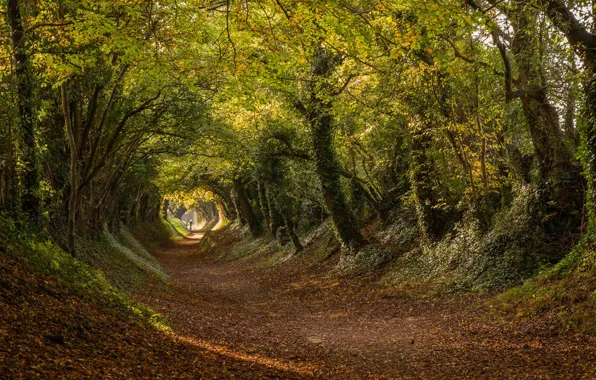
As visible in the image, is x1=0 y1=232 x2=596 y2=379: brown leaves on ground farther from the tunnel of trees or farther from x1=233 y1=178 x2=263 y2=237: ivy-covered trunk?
x1=233 y1=178 x2=263 y2=237: ivy-covered trunk

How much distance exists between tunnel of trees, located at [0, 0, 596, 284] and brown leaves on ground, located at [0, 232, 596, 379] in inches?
115

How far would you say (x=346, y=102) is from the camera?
17.4 metres

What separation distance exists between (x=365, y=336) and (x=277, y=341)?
2111 millimetres

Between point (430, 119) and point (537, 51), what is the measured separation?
206 inches

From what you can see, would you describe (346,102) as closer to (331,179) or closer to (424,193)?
(424,193)

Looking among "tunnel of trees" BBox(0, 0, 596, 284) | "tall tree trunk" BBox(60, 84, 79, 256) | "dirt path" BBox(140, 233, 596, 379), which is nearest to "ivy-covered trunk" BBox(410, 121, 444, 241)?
"tunnel of trees" BBox(0, 0, 596, 284)

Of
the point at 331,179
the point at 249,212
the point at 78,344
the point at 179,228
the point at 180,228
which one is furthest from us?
the point at 180,228

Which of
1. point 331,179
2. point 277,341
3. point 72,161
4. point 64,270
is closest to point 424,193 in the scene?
point 331,179

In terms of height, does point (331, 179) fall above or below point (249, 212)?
above

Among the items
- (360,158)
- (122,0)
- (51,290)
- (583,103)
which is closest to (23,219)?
(51,290)

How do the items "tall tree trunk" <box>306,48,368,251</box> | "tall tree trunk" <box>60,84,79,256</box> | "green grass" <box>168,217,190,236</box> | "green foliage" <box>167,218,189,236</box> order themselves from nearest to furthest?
1. "tall tree trunk" <box>60,84,79,256</box>
2. "tall tree trunk" <box>306,48,368,251</box>
3. "green foliage" <box>167,218,189,236</box>
4. "green grass" <box>168,217,190,236</box>

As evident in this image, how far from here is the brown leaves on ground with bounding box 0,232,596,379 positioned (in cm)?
664

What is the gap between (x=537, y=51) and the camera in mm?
11492

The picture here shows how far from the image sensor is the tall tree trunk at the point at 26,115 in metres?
9.99
